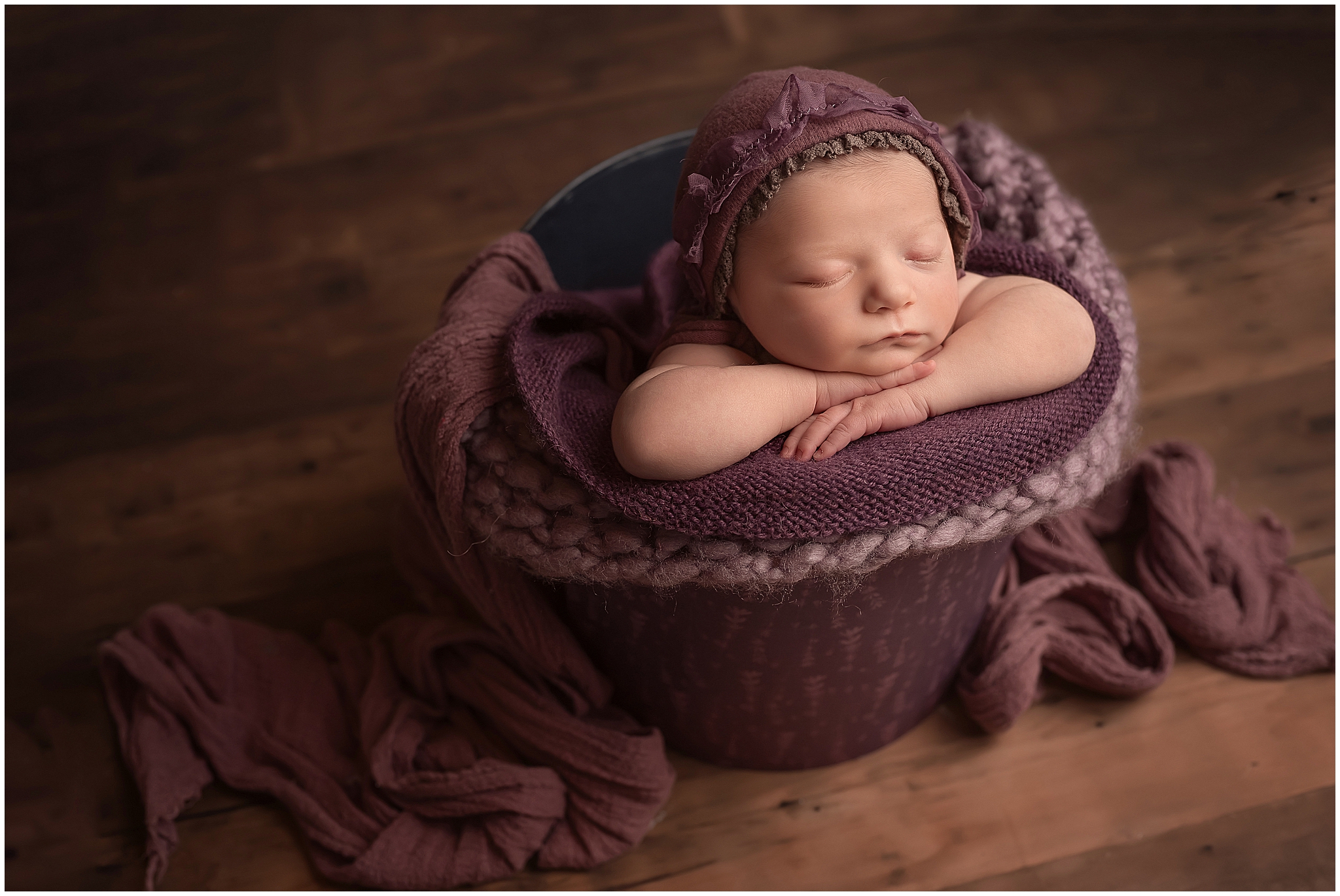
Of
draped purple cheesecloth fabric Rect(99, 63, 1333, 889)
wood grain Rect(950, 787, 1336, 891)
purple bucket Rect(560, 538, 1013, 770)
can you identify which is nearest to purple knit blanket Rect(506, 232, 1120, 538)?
draped purple cheesecloth fabric Rect(99, 63, 1333, 889)

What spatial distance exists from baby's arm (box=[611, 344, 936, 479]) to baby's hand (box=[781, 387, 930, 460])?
0.01 metres

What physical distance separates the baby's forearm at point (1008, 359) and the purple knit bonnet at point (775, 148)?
0.25ft

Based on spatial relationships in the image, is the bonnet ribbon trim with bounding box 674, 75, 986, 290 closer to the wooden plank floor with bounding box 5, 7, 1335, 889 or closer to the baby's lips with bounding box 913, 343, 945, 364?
the baby's lips with bounding box 913, 343, 945, 364

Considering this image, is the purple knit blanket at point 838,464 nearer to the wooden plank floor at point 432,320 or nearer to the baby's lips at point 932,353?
the baby's lips at point 932,353

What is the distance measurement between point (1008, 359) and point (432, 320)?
1.00 m

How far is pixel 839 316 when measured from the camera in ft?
2.35

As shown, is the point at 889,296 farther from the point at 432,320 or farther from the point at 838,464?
the point at 432,320

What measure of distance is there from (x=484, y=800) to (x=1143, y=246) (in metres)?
1.13

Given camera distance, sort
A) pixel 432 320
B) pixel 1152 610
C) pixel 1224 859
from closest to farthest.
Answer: pixel 1224 859 < pixel 1152 610 < pixel 432 320

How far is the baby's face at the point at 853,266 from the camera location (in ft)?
2.30

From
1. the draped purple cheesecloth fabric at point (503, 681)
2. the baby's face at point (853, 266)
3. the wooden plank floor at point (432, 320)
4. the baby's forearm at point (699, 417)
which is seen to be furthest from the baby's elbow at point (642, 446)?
the wooden plank floor at point (432, 320)

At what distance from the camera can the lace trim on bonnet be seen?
699 mm

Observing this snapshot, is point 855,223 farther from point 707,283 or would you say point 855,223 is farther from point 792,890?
point 792,890

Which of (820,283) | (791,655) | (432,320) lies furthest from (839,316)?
(432,320)
